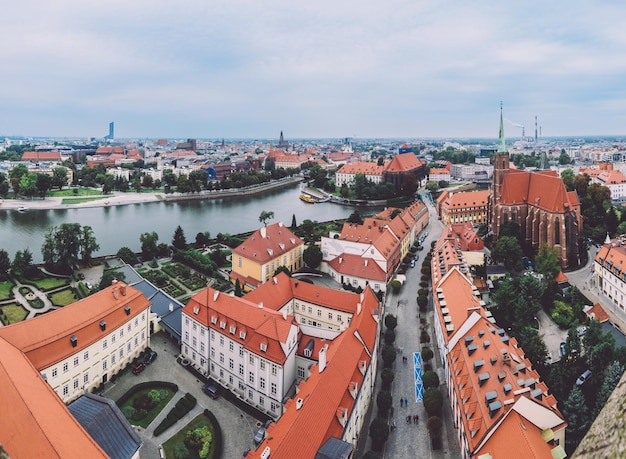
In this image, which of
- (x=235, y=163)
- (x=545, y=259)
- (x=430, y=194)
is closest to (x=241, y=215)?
(x=430, y=194)

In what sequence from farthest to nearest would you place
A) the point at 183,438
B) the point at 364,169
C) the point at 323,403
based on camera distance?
the point at 364,169, the point at 183,438, the point at 323,403

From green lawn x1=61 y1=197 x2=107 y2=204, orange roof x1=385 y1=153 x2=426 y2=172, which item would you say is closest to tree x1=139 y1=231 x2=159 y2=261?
green lawn x1=61 y1=197 x2=107 y2=204

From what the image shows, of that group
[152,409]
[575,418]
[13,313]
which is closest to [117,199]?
[13,313]

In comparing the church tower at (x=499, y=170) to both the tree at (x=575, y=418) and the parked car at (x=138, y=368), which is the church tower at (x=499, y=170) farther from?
the parked car at (x=138, y=368)

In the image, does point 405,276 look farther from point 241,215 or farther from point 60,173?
point 60,173

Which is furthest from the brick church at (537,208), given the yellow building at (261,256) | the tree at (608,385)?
the yellow building at (261,256)

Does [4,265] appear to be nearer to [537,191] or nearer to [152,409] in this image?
[152,409]
